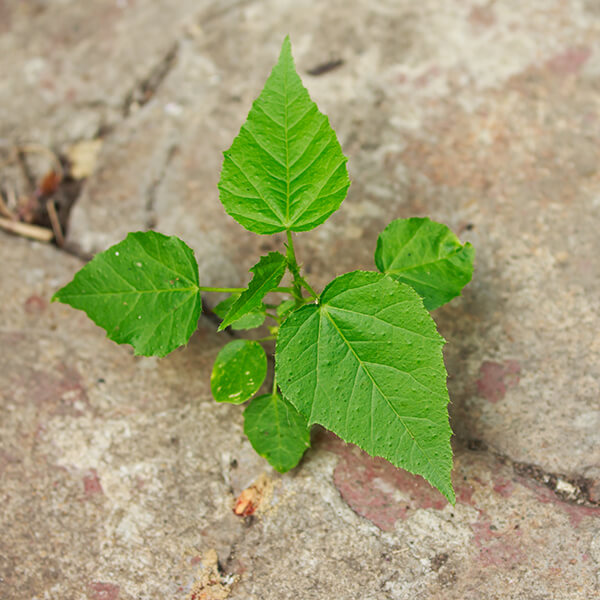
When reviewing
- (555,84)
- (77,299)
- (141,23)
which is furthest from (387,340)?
(141,23)

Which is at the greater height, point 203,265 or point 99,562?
point 203,265

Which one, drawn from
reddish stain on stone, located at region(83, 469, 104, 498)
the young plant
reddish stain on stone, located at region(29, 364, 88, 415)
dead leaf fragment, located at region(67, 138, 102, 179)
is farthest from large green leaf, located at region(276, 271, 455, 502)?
dead leaf fragment, located at region(67, 138, 102, 179)

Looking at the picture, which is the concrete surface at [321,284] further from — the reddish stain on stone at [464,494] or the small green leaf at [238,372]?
the small green leaf at [238,372]

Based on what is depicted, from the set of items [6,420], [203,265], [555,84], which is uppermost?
[555,84]

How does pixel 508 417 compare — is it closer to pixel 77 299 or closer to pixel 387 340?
pixel 387 340

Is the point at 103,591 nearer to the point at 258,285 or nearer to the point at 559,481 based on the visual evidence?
the point at 258,285

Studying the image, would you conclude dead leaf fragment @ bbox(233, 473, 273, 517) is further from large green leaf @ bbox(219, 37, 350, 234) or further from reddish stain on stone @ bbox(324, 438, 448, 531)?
large green leaf @ bbox(219, 37, 350, 234)

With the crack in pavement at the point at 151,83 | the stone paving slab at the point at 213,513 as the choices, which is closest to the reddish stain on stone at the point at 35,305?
the stone paving slab at the point at 213,513
